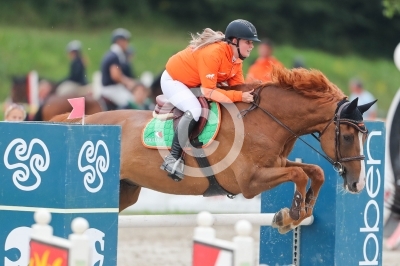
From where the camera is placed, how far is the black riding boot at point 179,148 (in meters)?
5.84


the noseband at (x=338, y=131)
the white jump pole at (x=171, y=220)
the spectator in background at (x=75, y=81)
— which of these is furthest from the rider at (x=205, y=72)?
the spectator in background at (x=75, y=81)

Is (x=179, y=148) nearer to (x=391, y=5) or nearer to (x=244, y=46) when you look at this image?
(x=244, y=46)

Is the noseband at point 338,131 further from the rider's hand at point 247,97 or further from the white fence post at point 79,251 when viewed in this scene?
the white fence post at point 79,251

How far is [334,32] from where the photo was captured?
97.7 feet

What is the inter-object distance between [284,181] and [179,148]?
2.69ft

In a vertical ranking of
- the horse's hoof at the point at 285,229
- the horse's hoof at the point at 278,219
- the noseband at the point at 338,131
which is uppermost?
the noseband at the point at 338,131

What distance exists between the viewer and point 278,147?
578 centimetres

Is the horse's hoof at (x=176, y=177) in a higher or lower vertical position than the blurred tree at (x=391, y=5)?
A: lower

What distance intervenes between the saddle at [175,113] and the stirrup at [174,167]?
0.20 m

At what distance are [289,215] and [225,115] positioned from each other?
878 mm

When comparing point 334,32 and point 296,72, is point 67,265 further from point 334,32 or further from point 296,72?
point 334,32

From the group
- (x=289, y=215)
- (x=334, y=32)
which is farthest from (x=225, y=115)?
(x=334, y=32)

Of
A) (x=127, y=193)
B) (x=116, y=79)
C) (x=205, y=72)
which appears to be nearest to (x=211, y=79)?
(x=205, y=72)

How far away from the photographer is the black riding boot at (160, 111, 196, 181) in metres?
5.84
